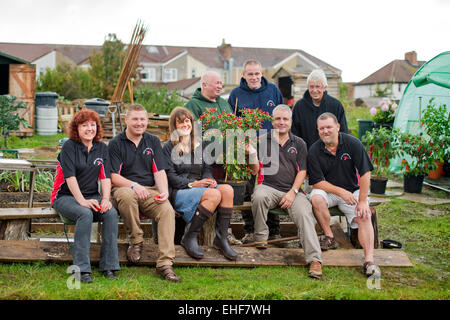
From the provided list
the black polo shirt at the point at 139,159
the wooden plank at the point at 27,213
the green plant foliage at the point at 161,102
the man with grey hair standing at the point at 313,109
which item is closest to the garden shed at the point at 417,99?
the man with grey hair standing at the point at 313,109

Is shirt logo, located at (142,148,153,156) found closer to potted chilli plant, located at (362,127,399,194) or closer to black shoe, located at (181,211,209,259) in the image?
black shoe, located at (181,211,209,259)

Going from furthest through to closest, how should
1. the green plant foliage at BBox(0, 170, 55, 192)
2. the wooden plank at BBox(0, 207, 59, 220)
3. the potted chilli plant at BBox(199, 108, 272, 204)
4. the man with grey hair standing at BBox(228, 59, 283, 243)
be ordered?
the green plant foliage at BBox(0, 170, 55, 192) → the man with grey hair standing at BBox(228, 59, 283, 243) → the potted chilli plant at BBox(199, 108, 272, 204) → the wooden plank at BBox(0, 207, 59, 220)

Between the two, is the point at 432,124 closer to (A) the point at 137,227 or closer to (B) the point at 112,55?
(A) the point at 137,227

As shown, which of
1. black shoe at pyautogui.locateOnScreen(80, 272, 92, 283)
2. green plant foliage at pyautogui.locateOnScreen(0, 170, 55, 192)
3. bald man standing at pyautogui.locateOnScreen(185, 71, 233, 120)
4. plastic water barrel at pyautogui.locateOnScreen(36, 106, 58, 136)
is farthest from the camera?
plastic water barrel at pyautogui.locateOnScreen(36, 106, 58, 136)

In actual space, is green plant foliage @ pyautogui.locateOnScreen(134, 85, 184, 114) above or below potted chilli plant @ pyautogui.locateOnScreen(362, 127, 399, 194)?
above

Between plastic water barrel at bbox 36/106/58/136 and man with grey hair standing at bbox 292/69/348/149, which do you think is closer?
man with grey hair standing at bbox 292/69/348/149

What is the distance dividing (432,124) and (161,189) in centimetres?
579

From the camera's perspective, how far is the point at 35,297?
3258 millimetres

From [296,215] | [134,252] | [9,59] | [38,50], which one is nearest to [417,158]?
[296,215]

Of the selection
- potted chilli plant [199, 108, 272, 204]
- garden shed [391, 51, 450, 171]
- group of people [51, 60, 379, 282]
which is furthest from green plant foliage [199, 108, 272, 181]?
garden shed [391, 51, 450, 171]

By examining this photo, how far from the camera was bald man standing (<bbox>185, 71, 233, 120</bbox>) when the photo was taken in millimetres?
4855

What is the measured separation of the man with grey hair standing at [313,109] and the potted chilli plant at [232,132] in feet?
3.23

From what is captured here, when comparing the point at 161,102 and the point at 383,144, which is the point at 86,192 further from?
the point at 161,102

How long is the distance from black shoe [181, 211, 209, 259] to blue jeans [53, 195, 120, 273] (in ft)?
2.28
